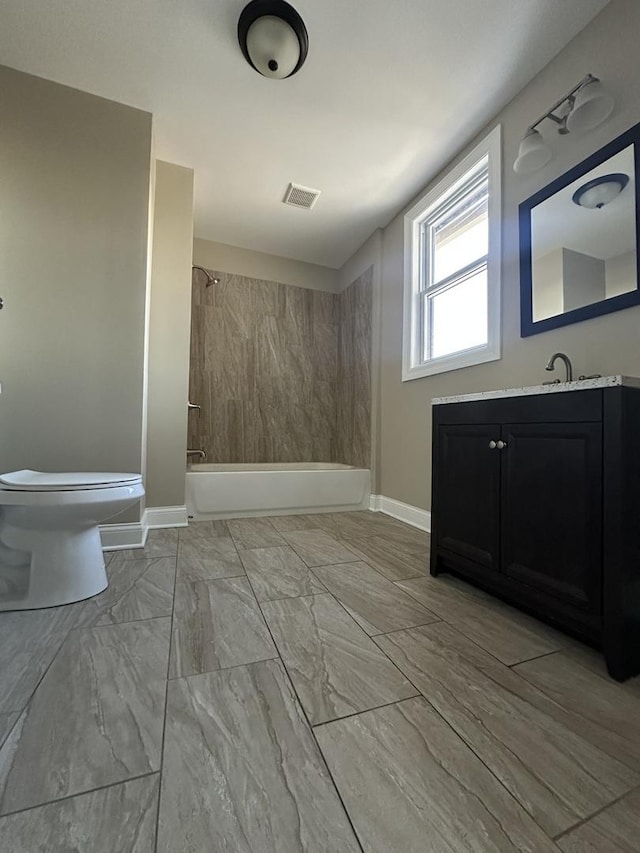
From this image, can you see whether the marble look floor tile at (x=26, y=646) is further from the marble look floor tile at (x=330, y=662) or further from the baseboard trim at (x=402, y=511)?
the baseboard trim at (x=402, y=511)

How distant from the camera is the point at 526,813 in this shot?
0.58 m

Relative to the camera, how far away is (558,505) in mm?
1064

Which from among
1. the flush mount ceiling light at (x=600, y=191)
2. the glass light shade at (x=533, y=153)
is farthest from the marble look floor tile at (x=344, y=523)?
the glass light shade at (x=533, y=153)

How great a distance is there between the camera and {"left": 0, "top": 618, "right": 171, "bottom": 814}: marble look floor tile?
634 mm

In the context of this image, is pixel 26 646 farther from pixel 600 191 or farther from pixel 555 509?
pixel 600 191

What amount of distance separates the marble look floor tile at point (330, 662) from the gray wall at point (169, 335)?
135 centimetres

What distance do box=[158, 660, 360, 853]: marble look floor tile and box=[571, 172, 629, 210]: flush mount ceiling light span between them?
2.00 metres

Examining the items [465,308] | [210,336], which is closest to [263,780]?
[465,308]

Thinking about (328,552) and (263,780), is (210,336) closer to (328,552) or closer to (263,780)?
(328,552)

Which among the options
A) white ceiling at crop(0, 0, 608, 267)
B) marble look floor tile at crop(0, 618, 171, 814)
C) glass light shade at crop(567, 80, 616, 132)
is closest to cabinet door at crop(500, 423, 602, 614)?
marble look floor tile at crop(0, 618, 171, 814)

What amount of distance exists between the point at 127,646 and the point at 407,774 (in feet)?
2.69

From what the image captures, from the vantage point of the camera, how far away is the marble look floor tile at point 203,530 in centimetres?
211

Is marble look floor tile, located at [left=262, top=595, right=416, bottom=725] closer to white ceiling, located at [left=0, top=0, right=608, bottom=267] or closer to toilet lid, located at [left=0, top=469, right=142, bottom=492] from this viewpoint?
toilet lid, located at [left=0, top=469, right=142, bottom=492]

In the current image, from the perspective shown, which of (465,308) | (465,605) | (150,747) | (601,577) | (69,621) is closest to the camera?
(150,747)
